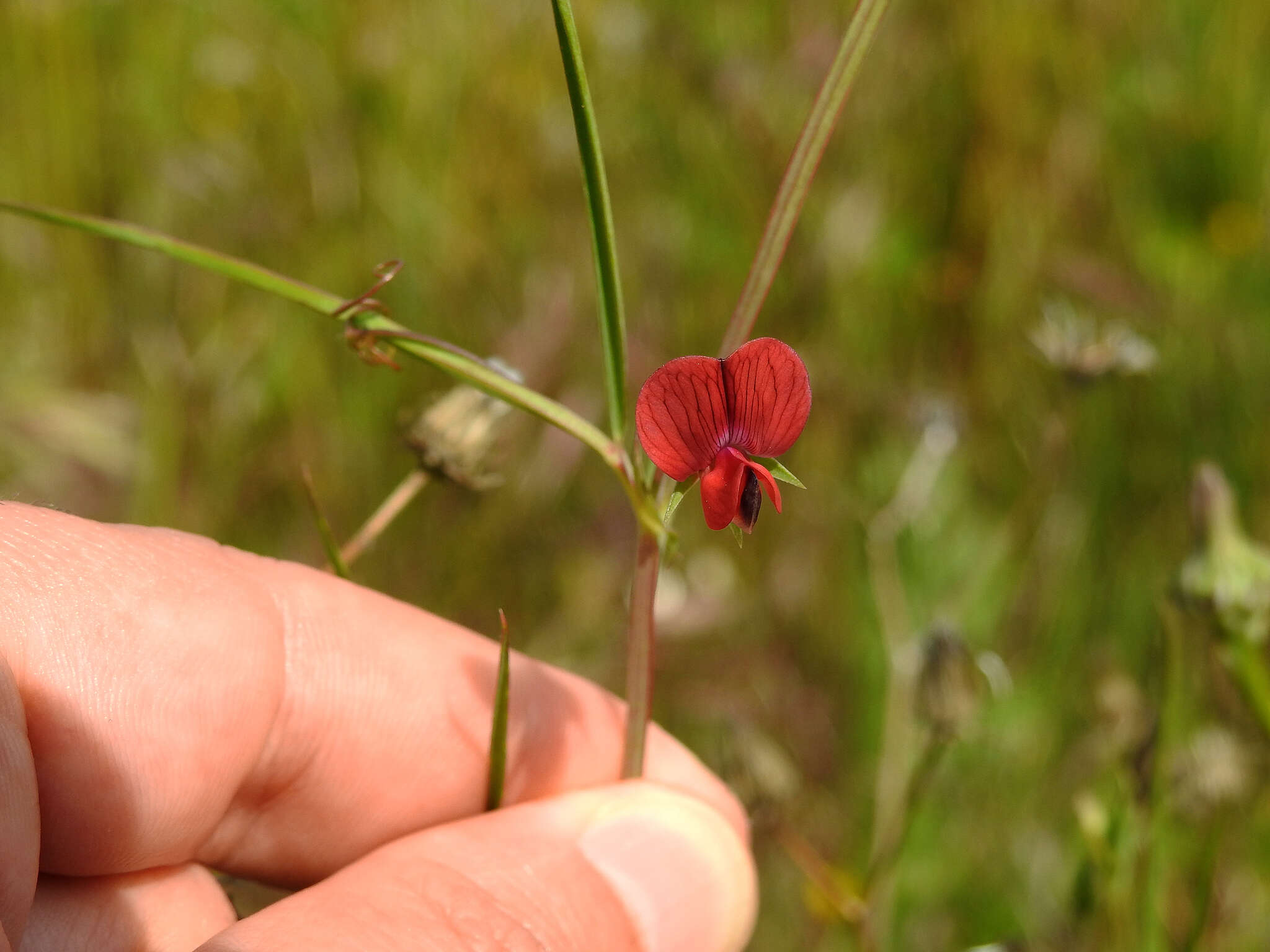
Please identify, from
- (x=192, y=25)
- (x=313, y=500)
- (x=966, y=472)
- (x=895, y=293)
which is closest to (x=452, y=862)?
(x=313, y=500)

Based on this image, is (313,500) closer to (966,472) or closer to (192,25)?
(966,472)

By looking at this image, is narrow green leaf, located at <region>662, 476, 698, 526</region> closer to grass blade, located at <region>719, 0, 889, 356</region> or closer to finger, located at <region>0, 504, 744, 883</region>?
grass blade, located at <region>719, 0, 889, 356</region>

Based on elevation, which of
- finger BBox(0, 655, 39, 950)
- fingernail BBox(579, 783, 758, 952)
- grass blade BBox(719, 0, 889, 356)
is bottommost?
fingernail BBox(579, 783, 758, 952)

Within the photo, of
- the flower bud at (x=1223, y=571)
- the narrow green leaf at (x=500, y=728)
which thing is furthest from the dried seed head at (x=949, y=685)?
the narrow green leaf at (x=500, y=728)

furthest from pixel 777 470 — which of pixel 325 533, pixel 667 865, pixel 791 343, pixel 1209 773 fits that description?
pixel 791 343

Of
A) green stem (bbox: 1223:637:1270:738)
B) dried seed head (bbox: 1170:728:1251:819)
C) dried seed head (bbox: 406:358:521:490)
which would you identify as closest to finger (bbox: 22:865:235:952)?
dried seed head (bbox: 406:358:521:490)

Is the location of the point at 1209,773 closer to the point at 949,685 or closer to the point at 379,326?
the point at 949,685

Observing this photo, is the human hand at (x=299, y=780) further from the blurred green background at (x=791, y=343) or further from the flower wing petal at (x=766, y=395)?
the flower wing petal at (x=766, y=395)
